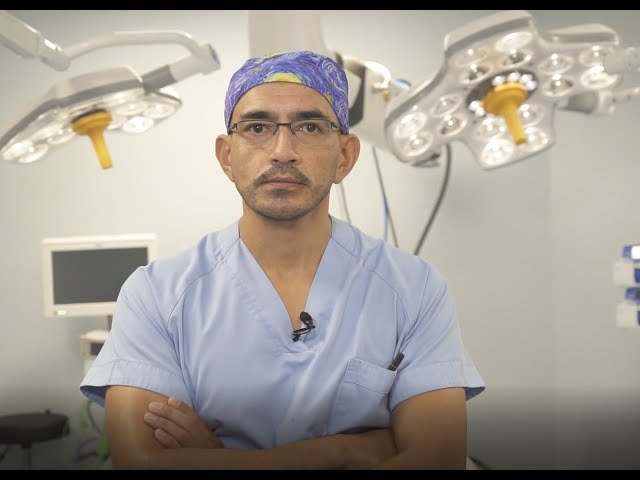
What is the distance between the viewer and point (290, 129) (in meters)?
1.18

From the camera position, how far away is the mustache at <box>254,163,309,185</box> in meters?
1.17

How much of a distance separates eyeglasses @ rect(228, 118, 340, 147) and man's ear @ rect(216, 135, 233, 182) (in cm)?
6

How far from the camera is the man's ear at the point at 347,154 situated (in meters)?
1.30

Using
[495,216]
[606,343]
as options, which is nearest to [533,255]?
[495,216]

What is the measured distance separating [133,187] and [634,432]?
201 centimetres

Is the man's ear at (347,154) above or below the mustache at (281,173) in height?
above

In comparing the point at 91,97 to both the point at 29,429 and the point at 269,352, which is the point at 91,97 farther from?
the point at 29,429

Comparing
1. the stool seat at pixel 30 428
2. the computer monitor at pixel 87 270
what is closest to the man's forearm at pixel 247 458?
the computer monitor at pixel 87 270

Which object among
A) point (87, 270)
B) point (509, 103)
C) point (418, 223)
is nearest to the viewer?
point (509, 103)

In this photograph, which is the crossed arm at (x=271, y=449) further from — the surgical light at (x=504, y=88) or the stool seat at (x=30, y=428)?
the stool seat at (x=30, y=428)

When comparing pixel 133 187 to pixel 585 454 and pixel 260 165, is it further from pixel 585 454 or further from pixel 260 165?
pixel 585 454

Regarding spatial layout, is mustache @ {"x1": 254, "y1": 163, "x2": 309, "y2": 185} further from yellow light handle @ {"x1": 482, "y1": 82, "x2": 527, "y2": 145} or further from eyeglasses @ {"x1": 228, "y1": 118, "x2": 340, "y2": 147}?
yellow light handle @ {"x1": 482, "y1": 82, "x2": 527, "y2": 145}

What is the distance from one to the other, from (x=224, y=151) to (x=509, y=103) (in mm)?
587

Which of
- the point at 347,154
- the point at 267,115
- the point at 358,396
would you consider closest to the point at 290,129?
the point at 267,115
